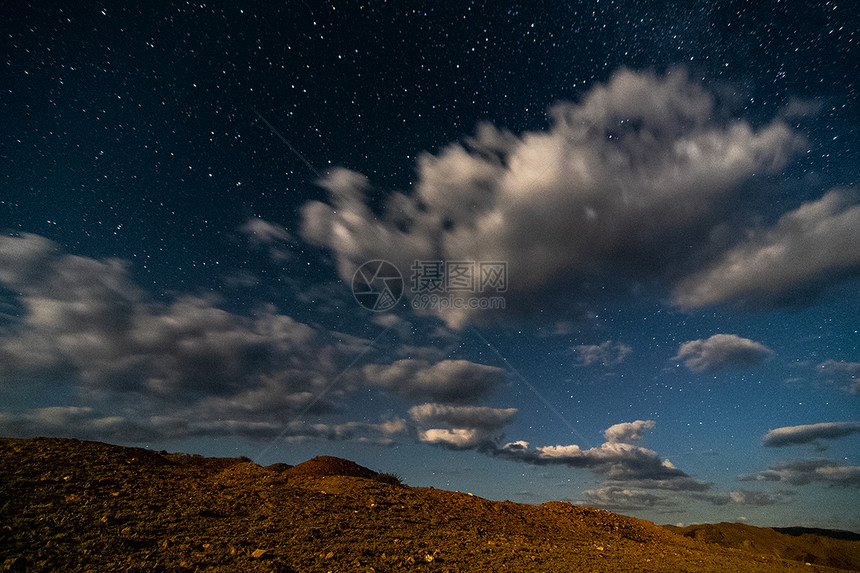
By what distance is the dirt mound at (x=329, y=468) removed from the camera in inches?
607

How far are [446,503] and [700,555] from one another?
26.1 feet

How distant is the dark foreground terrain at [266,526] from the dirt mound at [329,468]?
0.20m

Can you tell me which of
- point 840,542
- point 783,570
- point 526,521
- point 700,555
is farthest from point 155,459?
point 840,542

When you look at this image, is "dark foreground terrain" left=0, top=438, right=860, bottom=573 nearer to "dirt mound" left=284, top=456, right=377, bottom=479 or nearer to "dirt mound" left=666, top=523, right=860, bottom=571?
"dirt mound" left=284, top=456, right=377, bottom=479

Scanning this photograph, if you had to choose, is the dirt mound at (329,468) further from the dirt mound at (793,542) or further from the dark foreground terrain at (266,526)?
the dirt mound at (793,542)

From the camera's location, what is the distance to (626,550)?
→ 11719 mm

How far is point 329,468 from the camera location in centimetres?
1588

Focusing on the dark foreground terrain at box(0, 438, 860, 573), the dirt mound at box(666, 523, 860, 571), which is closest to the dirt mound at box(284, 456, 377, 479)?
the dark foreground terrain at box(0, 438, 860, 573)

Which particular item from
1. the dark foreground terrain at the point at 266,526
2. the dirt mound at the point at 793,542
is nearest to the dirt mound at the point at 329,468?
the dark foreground terrain at the point at 266,526

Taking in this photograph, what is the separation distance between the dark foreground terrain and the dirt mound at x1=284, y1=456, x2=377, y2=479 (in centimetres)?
20

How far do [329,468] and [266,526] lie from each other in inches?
285

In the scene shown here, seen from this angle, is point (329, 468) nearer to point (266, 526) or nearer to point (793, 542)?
point (266, 526)

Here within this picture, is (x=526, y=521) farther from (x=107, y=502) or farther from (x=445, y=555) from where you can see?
(x=107, y=502)

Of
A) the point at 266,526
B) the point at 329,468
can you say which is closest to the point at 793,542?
the point at 329,468
